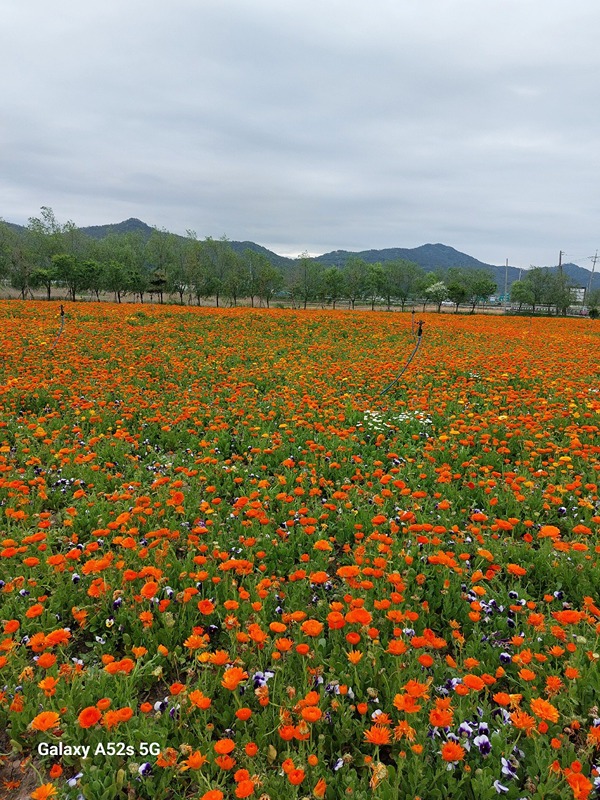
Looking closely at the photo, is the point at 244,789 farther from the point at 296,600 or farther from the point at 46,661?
the point at 296,600

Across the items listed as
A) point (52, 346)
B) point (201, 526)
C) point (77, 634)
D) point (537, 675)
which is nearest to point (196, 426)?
point (201, 526)

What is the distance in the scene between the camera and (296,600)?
3188mm

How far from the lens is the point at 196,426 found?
6883 mm

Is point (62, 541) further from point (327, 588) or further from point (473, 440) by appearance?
point (473, 440)

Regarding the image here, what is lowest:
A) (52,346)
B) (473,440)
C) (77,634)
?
(77,634)

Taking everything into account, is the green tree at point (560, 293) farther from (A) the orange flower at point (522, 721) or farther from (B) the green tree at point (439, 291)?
(A) the orange flower at point (522, 721)

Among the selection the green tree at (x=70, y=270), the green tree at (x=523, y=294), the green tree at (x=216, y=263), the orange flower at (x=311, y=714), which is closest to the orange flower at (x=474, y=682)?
the orange flower at (x=311, y=714)

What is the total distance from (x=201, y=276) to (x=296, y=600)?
2576 inches

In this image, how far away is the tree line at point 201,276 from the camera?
5243 cm

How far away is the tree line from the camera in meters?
52.4

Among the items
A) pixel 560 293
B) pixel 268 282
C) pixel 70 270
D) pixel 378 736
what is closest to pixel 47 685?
A: pixel 378 736

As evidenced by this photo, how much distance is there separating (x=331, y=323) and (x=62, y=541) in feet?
65.5

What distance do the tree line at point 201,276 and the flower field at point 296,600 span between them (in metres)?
49.1

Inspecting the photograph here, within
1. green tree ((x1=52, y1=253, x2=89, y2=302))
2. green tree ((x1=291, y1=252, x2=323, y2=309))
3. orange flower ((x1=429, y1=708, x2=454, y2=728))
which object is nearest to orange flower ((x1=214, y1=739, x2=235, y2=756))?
orange flower ((x1=429, y1=708, x2=454, y2=728))
